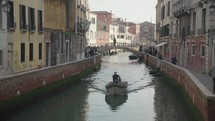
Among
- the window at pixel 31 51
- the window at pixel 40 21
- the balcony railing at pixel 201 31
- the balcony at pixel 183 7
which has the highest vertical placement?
the balcony at pixel 183 7

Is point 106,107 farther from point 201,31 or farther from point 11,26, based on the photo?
point 201,31

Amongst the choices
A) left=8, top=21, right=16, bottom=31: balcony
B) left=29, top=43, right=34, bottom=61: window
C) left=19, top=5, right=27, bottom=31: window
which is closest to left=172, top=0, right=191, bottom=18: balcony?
left=29, top=43, right=34, bottom=61: window

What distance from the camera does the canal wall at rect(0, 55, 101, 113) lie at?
17.0 meters

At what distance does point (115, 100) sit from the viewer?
23.7 metres

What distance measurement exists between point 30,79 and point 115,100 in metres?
5.54

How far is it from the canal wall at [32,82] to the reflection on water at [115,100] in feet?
11.6

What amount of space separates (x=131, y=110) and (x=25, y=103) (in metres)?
5.19

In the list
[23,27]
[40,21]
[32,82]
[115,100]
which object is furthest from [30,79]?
[40,21]

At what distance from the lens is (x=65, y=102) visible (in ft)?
75.1

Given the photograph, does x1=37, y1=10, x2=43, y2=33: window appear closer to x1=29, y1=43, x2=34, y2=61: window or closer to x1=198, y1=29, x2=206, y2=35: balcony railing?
x1=29, y1=43, x2=34, y2=61: window

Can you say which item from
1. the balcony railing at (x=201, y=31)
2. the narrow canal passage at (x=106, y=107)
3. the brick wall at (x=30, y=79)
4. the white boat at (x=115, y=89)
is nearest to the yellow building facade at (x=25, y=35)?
the brick wall at (x=30, y=79)

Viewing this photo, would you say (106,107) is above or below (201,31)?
below

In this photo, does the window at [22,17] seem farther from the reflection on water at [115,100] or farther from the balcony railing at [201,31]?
the balcony railing at [201,31]

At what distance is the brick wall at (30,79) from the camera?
1694 centimetres
